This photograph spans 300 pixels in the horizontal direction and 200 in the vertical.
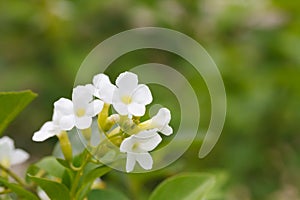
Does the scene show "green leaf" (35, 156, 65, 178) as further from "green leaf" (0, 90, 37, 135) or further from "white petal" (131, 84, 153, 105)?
"white petal" (131, 84, 153, 105)

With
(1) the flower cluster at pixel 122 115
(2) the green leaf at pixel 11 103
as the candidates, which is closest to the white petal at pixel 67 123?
(1) the flower cluster at pixel 122 115

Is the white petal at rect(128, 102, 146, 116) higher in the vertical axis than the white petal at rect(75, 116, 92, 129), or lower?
higher

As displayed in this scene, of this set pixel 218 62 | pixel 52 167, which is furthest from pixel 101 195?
pixel 218 62

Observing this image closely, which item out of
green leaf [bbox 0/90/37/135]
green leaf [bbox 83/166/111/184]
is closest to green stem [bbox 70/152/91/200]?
green leaf [bbox 83/166/111/184]

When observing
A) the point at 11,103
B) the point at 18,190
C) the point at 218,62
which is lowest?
the point at 18,190

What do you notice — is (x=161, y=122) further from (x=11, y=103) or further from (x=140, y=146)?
(x=11, y=103)

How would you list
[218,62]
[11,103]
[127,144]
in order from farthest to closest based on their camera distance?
[218,62]
[11,103]
[127,144]

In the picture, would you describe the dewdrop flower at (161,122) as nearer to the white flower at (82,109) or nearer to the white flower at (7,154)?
the white flower at (82,109)
